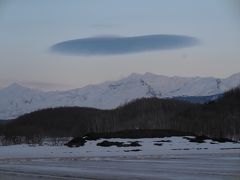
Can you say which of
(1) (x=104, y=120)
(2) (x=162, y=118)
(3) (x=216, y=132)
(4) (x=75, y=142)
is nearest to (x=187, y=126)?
(3) (x=216, y=132)

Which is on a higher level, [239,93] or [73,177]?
[239,93]

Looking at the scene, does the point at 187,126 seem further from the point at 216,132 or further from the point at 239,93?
the point at 239,93

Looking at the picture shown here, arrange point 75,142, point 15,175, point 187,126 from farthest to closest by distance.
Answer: point 187,126
point 75,142
point 15,175

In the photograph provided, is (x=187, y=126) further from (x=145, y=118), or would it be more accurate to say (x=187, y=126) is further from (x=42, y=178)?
(x=42, y=178)

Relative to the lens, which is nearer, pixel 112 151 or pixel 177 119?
pixel 112 151

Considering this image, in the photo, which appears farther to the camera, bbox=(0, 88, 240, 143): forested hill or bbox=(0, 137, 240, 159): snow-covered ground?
bbox=(0, 88, 240, 143): forested hill

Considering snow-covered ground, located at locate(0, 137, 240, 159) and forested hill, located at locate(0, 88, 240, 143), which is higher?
forested hill, located at locate(0, 88, 240, 143)

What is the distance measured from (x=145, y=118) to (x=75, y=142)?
4168 inches

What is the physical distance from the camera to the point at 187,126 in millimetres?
137125

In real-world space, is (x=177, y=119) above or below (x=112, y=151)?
above

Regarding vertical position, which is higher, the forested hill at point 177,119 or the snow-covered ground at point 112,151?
the forested hill at point 177,119

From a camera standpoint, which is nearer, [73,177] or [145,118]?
[73,177]

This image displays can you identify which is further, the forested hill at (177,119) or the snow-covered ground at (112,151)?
the forested hill at (177,119)

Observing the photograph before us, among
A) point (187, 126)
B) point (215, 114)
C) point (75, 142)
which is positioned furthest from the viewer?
point (215, 114)
